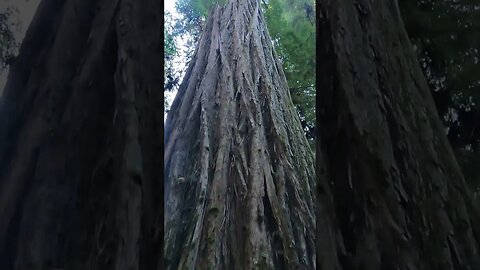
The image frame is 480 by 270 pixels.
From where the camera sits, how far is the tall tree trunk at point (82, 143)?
101 cm

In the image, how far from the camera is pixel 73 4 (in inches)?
44.7

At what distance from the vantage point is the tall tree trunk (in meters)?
1.01

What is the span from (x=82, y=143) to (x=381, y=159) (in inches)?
21.5

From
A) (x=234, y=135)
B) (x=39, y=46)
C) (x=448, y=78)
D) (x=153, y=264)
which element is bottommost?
(x=153, y=264)

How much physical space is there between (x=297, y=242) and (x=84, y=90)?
5.24ft

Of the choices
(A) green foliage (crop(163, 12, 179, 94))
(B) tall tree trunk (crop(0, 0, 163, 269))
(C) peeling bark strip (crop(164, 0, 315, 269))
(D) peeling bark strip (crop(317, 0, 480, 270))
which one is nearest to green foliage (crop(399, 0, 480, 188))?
(D) peeling bark strip (crop(317, 0, 480, 270))

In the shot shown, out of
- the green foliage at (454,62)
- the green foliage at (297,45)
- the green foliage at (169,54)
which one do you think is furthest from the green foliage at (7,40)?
the green foliage at (297,45)

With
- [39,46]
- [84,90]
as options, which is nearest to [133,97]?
[84,90]

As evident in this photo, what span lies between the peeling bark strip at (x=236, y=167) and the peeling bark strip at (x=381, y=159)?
131 cm

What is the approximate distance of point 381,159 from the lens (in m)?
0.96

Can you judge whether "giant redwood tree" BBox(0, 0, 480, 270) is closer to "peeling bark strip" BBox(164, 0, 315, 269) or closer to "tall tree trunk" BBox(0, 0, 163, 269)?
"tall tree trunk" BBox(0, 0, 163, 269)

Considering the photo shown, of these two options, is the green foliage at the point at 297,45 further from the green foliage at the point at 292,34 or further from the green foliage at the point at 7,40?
the green foliage at the point at 7,40

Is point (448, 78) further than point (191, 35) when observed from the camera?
No

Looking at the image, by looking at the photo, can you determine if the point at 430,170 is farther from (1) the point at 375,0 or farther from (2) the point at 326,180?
(1) the point at 375,0
